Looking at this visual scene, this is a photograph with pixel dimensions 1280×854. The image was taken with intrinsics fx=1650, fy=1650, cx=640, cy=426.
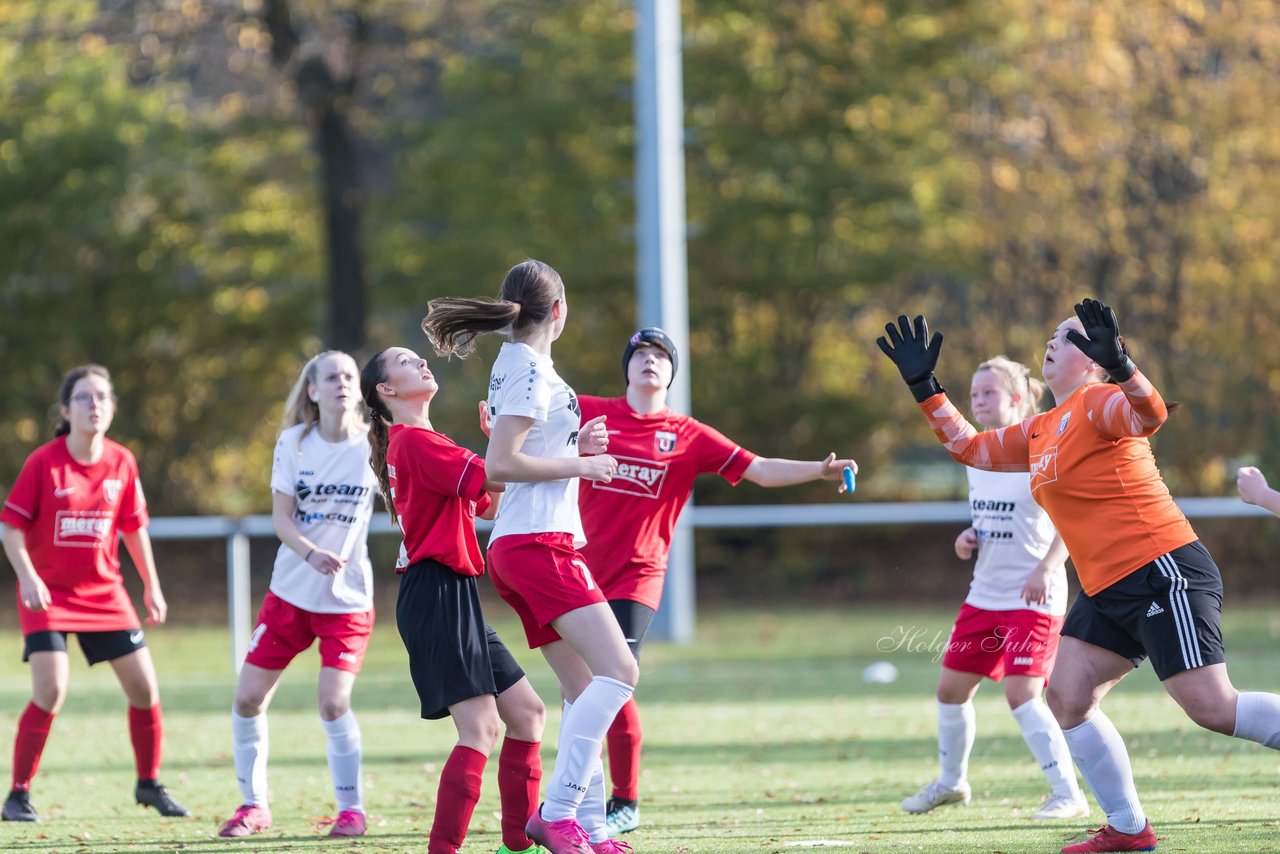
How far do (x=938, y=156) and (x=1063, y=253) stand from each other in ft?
6.42

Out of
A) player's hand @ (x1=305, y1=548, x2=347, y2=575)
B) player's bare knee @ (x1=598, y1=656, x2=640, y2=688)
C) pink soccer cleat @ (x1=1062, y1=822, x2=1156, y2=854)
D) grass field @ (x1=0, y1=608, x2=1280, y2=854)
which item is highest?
player's hand @ (x1=305, y1=548, x2=347, y2=575)

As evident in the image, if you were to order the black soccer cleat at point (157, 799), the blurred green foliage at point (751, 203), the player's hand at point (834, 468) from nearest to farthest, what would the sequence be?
the player's hand at point (834, 468), the black soccer cleat at point (157, 799), the blurred green foliage at point (751, 203)

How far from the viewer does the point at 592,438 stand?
5.36 meters

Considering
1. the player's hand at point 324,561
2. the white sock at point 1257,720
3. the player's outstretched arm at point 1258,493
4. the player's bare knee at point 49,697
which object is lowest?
the player's bare knee at point 49,697

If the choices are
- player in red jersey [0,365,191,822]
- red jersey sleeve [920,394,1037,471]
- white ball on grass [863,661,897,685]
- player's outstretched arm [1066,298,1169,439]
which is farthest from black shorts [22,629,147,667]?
white ball on grass [863,661,897,685]

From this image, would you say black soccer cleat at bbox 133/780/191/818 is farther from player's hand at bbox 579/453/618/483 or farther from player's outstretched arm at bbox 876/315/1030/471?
player's outstretched arm at bbox 876/315/1030/471

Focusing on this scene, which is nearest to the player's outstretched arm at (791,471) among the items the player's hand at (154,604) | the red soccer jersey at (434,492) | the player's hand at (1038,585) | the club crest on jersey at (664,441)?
the club crest on jersey at (664,441)

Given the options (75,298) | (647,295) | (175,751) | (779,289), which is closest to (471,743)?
(175,751)

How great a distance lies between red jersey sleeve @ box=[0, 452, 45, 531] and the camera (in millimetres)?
7227

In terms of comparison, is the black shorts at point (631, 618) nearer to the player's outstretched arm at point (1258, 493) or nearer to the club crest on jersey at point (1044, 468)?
Result: the club crest on jersey at point (1044, 468)

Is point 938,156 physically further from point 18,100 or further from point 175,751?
point 175,751

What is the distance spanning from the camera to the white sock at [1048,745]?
6.45m

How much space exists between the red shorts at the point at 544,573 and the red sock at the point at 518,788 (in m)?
0.48

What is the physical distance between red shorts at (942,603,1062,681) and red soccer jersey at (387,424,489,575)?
2284 mm
